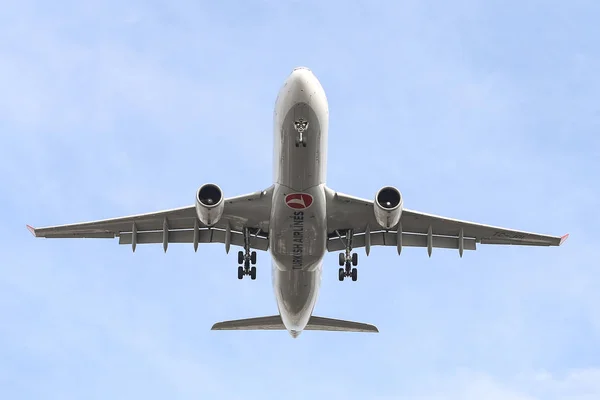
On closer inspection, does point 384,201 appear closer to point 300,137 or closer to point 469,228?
point 300,137

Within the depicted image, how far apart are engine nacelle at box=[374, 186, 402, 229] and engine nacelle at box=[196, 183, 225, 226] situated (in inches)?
179

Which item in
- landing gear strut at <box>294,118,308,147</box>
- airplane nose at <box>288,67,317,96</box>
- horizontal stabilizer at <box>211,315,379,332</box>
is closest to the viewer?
airplane nose at <box>288,67,317,96</box>

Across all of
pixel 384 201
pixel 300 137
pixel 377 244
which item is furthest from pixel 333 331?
pixel 300 137

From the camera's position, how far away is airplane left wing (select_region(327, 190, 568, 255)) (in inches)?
1169

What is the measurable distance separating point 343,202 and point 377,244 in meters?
3.76

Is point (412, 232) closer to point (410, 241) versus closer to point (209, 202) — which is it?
point (410, 241)

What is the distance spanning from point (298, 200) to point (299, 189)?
1.16 ft

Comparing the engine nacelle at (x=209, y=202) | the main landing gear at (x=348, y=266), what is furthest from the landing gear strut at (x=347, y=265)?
the engine nacelle at (x=209, y=202)

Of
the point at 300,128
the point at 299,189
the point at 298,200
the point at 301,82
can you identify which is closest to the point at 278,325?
the point at 298,200

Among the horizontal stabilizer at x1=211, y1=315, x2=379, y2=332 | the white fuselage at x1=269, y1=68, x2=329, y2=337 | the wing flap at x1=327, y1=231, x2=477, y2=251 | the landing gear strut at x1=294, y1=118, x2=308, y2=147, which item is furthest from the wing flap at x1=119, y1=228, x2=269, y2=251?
the landing gear strut at x1=294, y1=118, x2=308, y2=147

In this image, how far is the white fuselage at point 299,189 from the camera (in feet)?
85.3

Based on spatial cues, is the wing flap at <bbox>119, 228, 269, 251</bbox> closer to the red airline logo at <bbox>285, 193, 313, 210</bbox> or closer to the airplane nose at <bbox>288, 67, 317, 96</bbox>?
the red airline logo at <bbox>285, 193, 313, 210</bbox>

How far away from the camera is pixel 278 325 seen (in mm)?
34375

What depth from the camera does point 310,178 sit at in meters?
26.8
